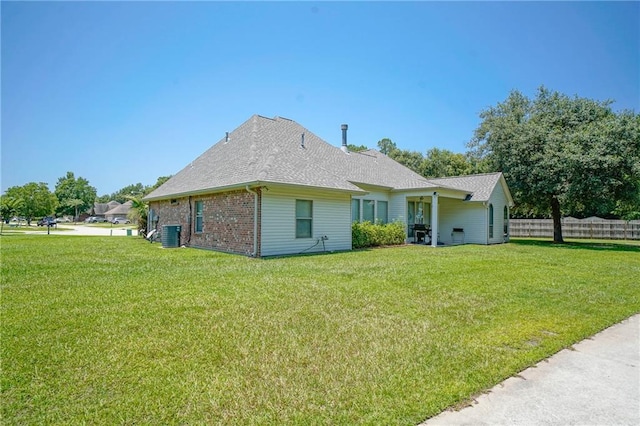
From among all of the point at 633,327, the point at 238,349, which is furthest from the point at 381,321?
the point at 633,327

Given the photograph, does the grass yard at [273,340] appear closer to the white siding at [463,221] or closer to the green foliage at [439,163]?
the white siding at [463,221]

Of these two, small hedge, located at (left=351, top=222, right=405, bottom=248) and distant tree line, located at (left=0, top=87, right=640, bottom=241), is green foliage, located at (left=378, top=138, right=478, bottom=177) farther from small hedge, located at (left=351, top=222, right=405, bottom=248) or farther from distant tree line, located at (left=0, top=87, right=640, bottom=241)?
small hedge, located at (left=351, top=222, right=405, bottom=248)

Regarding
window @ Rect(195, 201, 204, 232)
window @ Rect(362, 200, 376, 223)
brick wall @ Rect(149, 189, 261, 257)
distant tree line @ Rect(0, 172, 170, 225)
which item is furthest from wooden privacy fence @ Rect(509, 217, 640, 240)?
distant tree line @ Rect(0, 172, 170, 225)

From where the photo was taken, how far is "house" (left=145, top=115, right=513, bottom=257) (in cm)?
1247

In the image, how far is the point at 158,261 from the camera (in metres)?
10.4

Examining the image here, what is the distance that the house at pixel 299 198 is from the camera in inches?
491

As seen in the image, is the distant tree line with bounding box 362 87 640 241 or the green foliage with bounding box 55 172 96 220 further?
the green foliage with bounding box 55 172 96 220

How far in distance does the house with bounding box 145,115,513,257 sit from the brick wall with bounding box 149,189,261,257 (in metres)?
0.04

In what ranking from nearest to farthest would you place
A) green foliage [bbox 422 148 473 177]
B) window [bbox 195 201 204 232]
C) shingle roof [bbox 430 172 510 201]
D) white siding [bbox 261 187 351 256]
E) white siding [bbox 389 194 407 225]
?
white siding [bbox 261 187 351 256] → window [bbox 195 201 204 232] → white siding [bbox 389 194 407 225] → shingle roof [bbox 430 172 510 201] → green foliage [bbox 422 148 473 177]

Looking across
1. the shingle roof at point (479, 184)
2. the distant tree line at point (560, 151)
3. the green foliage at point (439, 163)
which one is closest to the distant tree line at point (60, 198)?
the shingle roof at point (479, 184)

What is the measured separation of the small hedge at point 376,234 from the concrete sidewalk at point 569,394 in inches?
456

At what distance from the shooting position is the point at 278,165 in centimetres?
1325

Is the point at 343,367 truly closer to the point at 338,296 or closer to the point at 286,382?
the point at 286,382

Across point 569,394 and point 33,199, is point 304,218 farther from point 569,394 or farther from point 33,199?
point 33,199
